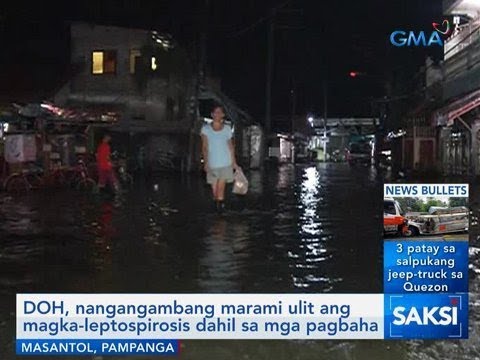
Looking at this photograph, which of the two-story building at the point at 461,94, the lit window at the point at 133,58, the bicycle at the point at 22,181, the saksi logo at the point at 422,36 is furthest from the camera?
the lit window at the point at 133,58

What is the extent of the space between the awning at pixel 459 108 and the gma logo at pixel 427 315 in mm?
20056

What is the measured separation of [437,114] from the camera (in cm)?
2631

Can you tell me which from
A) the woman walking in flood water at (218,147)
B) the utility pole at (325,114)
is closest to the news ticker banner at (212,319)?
the woman walking in flood water at (218,147)

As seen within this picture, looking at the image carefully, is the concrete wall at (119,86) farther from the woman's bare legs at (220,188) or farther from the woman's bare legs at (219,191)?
the woman's bare legs at (220,188)

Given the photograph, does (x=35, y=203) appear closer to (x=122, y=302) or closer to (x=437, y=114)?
(x=122, y=302)

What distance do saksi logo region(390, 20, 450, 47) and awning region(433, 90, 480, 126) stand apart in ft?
27.6

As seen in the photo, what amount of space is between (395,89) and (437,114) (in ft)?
90.0

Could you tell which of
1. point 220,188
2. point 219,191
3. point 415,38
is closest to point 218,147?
point 220,188

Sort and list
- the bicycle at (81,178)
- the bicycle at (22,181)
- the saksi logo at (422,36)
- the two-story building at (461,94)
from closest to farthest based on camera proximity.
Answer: the bicycle at (22,181) → the bicycle at (81,178) → the two-story building at (461,94) → the saksi logo at (422,36)

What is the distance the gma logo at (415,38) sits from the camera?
34.7 metres

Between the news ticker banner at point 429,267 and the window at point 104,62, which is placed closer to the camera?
the news ticker banner at point 429,267

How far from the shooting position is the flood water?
485 cm

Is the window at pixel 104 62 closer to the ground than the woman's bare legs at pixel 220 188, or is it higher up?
higher up

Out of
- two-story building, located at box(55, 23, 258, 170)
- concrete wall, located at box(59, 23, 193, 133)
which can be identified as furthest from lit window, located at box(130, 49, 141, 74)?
concrete wall, located at box(59, 23, 193, 133)
